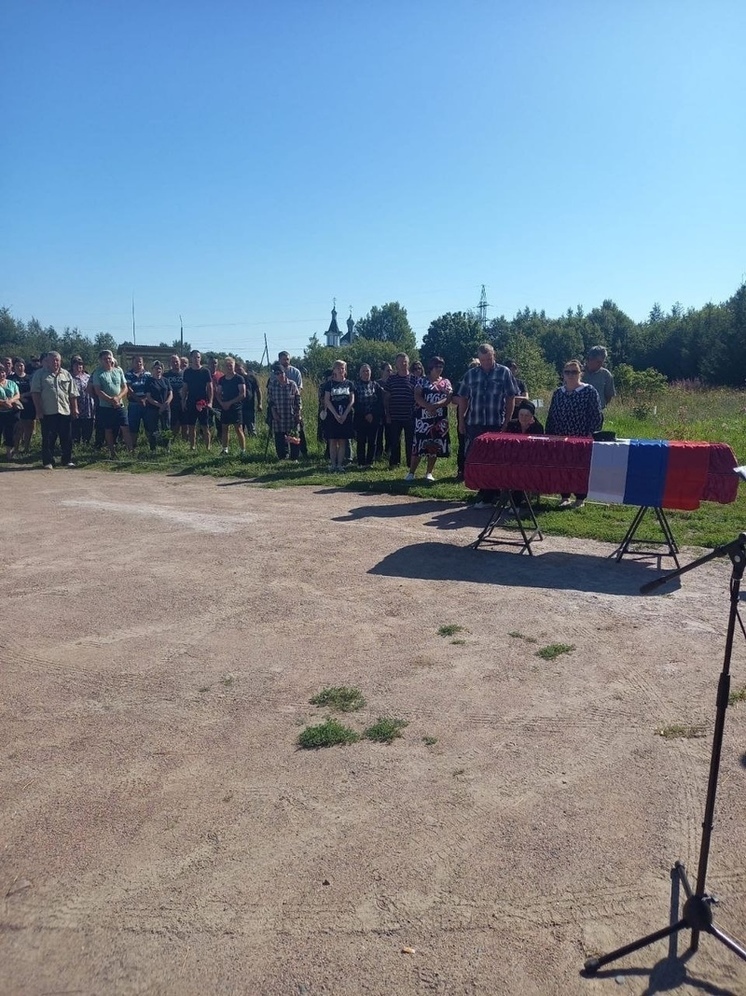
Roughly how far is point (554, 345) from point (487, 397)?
251ft

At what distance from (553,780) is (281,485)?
8.38 m

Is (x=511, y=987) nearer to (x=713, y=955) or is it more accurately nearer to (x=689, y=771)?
(x=713, y=955)

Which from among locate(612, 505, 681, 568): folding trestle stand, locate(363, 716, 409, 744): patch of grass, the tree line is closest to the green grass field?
locate(612, 505, 681, 568): folding trestle stand

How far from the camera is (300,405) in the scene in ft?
45.6

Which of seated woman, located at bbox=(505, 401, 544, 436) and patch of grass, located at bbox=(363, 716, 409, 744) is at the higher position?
seated woman, located at bbox=(505, 401, 544, 436)

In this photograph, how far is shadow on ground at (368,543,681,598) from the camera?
258 inches

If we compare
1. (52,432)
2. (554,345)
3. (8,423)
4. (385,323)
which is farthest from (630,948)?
(385,323)

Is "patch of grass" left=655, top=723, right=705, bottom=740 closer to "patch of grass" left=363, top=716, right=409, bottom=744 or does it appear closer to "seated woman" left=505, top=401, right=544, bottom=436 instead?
"patch of grass" left=363, top=716, right=409, bottom=744

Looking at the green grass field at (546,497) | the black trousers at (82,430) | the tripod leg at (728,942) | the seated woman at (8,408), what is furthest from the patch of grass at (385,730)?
the black trousers at (82,430)

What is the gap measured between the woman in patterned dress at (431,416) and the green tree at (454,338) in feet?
162

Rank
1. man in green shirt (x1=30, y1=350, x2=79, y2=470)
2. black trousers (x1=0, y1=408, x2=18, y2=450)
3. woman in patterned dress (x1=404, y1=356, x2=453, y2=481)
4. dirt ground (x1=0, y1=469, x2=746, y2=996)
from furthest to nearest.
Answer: black trousers (x1=0, y1=408, x2=18, y2=450)
man in green shirt (x1=30, y1=350, x2=79, y2=470)
woman in patterned dress (x1=404, y1=356, x2=453, y2=481)
dirt ground (x1=0, y1=469, x2=746, y2=996)

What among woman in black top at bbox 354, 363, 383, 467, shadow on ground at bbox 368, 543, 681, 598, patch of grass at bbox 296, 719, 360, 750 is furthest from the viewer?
woman in black top at bbox 354, 363, 383, 467

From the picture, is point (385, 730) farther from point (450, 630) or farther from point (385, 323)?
point (385, 323)

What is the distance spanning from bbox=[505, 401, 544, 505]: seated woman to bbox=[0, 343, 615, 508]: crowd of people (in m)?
0.02
